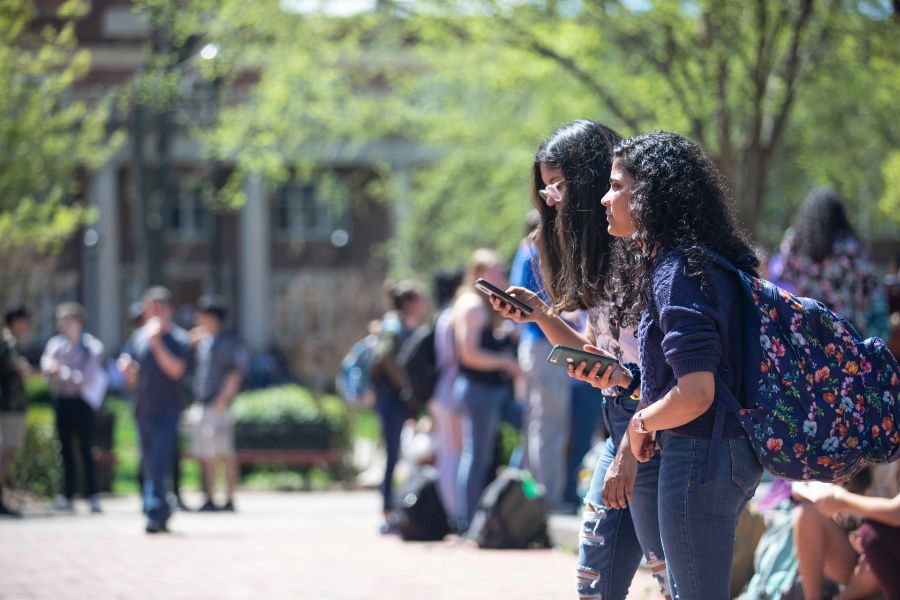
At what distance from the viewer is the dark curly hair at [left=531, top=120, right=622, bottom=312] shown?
471cm

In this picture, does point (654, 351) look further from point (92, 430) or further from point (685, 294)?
point (92, 430)

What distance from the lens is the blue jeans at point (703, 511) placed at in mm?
3928

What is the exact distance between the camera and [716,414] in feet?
12.8

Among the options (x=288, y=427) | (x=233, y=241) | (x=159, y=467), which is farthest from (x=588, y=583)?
(x=233, y=241)

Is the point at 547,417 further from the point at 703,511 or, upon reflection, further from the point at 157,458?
the point at 703,511

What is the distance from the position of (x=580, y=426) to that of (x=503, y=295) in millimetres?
5580

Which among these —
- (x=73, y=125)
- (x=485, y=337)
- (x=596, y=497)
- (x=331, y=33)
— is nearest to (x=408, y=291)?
(x=485, y=337)

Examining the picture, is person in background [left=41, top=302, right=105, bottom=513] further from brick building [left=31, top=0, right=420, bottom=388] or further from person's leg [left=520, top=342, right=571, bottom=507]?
brick building [left=31, top=0, right=420, bottom=388]

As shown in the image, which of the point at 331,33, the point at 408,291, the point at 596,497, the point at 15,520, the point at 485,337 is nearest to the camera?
the point at 596,497

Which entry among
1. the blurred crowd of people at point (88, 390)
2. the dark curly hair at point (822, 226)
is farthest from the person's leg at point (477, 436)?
the blurred crowd of people at point (88, 390)

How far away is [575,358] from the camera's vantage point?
4188mm

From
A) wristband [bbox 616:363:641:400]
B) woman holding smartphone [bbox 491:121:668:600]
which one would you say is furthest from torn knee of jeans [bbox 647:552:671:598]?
wristband [bbox 616:363:641:400]

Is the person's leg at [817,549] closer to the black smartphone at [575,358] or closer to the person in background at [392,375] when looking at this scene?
the black smartphone at [575,358]

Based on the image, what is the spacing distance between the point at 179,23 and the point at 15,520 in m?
4.76
